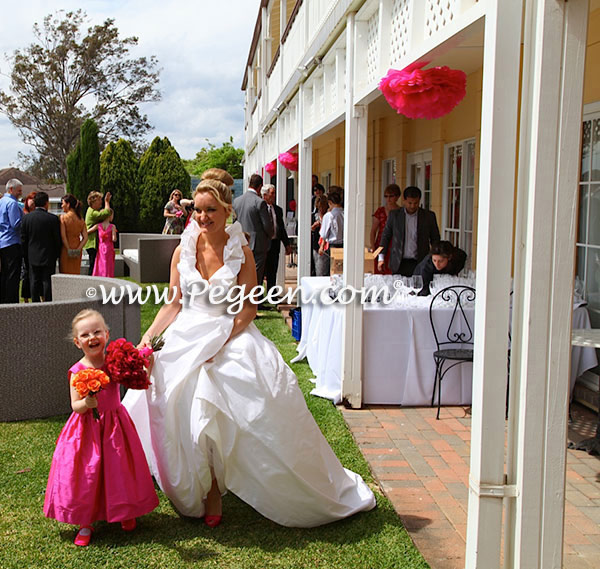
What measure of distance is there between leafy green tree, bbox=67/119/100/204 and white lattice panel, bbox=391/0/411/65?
947 inches

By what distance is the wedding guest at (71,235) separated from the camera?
1046cm

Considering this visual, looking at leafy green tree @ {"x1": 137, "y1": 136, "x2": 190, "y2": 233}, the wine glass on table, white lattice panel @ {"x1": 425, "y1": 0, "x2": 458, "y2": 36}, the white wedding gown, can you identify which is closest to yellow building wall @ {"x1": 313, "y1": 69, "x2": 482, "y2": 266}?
the wine glass on table

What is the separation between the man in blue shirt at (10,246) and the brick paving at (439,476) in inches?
240

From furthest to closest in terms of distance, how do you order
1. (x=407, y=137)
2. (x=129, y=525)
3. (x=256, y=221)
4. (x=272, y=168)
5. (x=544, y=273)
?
(x=272, y=168), (x=407, y=137), (x=256, y=221), (x=129, y=525), (x=544, y=273)

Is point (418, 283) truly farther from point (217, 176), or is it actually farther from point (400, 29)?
point (217, 176)

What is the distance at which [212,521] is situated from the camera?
3.88 m

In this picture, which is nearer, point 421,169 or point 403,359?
point 403,359

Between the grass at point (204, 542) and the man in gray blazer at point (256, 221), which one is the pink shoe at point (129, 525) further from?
the man in gray blazer at point (256, 221)

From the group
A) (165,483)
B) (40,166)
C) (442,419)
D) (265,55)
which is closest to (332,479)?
(165,483)

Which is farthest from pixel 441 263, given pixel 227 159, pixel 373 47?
pixel 227 159

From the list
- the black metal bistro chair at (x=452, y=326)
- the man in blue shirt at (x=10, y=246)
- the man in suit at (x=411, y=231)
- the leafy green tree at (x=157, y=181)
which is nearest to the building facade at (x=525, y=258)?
the black metal bistro chair at (x=452, y=326)

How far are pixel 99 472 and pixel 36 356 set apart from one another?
8.02ft

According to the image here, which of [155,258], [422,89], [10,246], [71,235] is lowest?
[155,258]

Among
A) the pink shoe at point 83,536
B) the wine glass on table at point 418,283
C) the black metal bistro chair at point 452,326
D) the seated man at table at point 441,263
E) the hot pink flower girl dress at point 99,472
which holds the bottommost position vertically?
the pink shoe at point 83,536
